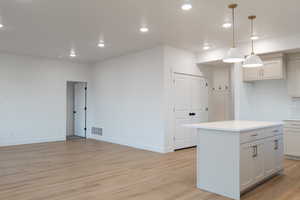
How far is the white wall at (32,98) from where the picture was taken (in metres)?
6.89

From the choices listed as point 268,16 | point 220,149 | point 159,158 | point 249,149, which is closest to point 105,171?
point 159,158

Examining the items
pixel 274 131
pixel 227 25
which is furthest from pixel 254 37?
pixel 274 131

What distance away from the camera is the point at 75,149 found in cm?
641

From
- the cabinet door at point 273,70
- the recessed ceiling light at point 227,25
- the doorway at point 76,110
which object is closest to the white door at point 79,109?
Result: the doorway at point 76,110

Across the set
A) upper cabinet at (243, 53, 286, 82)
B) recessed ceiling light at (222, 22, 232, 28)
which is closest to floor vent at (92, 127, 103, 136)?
upper cabinet at (243, 53, 286, 82)

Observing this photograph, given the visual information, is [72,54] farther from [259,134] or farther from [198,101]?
[259,134]

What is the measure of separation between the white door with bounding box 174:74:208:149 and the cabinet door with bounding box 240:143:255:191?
2860mm

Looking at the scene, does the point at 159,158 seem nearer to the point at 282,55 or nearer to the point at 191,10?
the point at 191,10

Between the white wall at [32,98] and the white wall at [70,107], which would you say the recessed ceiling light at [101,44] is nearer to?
the white wall at [32,98]

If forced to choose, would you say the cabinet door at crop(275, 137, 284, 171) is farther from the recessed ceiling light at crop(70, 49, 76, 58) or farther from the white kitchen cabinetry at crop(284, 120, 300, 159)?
the recessed ceiling light at crop(70, 49, 76, 58)

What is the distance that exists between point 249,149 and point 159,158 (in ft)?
8.16

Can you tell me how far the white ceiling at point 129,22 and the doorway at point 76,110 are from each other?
2905 mm

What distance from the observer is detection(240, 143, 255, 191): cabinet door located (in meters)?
3.05

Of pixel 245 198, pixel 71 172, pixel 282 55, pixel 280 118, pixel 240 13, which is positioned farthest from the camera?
pixel 280 118
